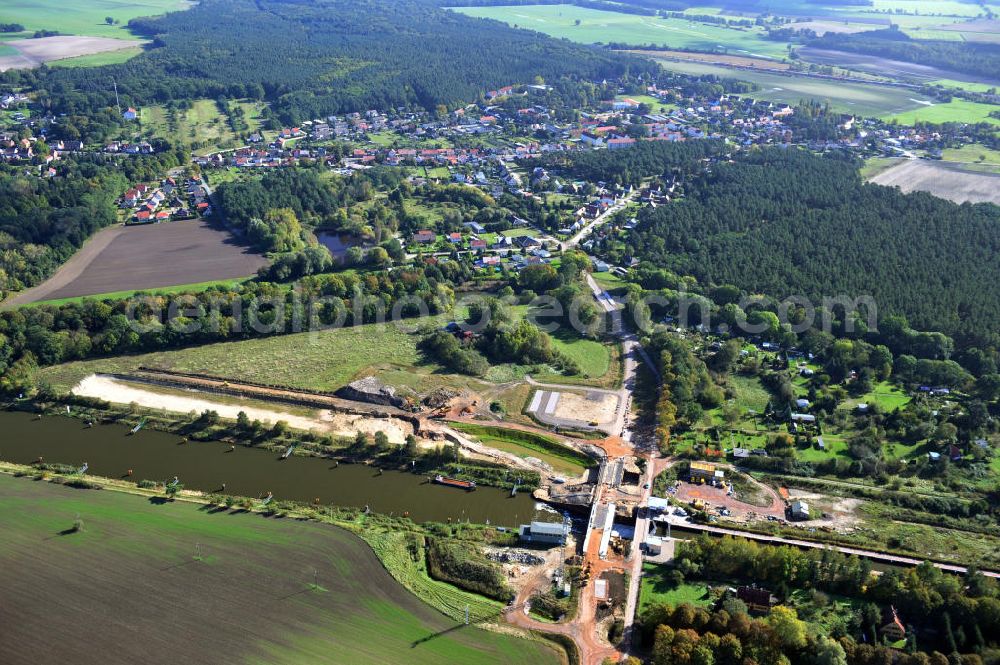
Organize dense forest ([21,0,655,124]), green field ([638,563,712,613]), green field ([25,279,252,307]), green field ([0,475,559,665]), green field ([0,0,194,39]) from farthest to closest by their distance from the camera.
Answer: green field ([0,0,194,39]) → dense forest ([21,0,655,124]) → green field ([25,279,252,307]) → green field ([638,563,712,613]) → green field ([0,475,559,665])

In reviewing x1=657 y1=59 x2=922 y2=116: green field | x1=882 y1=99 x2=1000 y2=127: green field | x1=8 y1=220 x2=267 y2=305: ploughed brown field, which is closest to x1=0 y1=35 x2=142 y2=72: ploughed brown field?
x1=8 y1=220 x2=267 y2=305: ploughed brown field

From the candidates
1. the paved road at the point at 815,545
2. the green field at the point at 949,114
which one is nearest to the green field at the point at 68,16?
the green field at the point at 949,114

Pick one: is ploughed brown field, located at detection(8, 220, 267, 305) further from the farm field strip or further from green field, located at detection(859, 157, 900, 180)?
the farm field strip

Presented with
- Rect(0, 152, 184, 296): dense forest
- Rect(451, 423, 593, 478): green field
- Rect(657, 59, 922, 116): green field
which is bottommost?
Rect(451, 423, 593, 478): green field

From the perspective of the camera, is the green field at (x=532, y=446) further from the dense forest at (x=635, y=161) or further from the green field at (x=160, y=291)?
the dense forest at (x=635, y=161)

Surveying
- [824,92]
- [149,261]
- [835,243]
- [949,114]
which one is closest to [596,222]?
[835,243]
